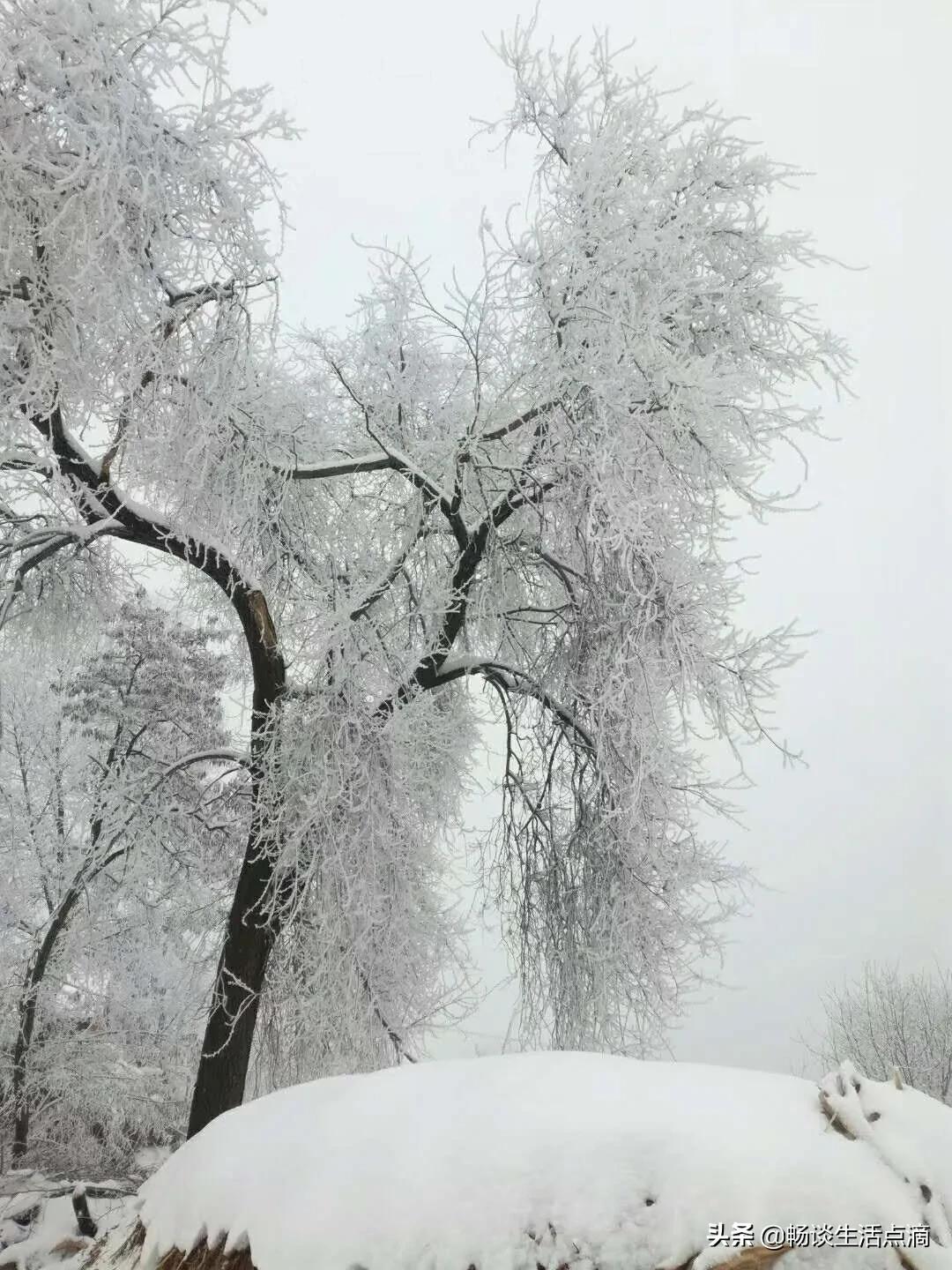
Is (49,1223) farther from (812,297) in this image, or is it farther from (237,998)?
(812,297)

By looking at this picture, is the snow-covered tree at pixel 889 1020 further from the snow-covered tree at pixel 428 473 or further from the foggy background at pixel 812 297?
the snow-covered tree at pixel 428 473

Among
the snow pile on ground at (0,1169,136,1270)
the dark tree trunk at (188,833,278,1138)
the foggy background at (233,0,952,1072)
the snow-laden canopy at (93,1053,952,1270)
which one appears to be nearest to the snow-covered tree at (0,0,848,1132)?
the dark tree trunk at (188,833,278,1138)

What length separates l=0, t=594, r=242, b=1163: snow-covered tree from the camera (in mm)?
6969

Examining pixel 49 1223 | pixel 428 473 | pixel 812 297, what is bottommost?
pixel 49 1223

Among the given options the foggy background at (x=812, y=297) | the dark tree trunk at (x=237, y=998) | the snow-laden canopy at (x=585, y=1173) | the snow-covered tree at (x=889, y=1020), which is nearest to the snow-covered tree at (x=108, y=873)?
the dark tree trunk at (x=237, y=998)

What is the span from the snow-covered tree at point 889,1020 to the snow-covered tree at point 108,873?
6219 millimetres

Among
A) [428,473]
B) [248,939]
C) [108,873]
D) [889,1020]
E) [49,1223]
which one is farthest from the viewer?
[889,1020]

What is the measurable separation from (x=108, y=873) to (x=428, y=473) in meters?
3.74

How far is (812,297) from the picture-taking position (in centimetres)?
1102

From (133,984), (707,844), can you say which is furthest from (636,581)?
(133,984)

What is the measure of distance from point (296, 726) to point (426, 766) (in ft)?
4.10

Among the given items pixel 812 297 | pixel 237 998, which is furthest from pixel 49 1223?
pixel 812 297

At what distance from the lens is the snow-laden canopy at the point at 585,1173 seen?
161 centimetres

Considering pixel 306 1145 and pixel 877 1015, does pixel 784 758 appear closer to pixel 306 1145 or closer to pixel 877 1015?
pixel 306 1145
